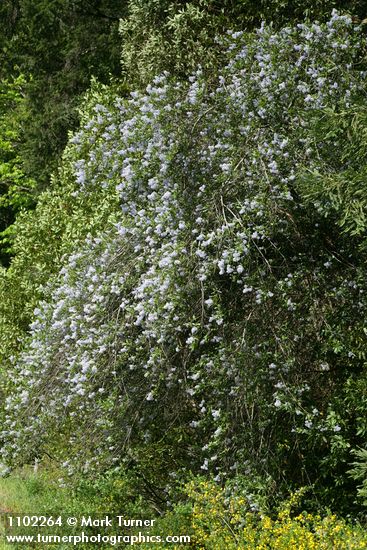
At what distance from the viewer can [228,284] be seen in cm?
878

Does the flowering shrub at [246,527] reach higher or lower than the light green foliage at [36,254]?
higher

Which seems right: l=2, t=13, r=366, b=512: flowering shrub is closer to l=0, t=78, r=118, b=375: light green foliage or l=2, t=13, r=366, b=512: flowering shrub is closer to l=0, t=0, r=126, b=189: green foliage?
l=0, t=78, r=118, b=375: light green foliage

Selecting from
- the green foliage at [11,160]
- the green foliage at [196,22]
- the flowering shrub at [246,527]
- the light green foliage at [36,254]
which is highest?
the green foliage at [196,22]

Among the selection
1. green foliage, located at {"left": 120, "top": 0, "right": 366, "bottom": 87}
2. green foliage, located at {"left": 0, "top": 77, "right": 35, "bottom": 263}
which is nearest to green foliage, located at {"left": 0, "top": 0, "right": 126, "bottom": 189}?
green foliage, located at {"left": 0, "top": 77, "right": 35, "bottom": 263}

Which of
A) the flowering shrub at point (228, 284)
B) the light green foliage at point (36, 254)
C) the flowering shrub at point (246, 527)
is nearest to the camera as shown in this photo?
the flowering shrub at point (246, 527)

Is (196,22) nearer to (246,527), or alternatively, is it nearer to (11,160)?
(246,527)

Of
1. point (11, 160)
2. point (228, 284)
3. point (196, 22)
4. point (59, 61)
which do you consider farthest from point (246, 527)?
point (11, 160)

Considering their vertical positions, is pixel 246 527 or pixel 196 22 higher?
pixel 196 22

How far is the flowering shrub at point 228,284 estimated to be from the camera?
27.0ft

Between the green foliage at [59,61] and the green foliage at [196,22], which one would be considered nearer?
the green foliage at [196,22]

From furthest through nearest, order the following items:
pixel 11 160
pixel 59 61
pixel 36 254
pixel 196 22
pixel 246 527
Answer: pixel 11 160 → pixel 59 61 → pixel 36 254 → pixel 196 22 → pixel 246 527

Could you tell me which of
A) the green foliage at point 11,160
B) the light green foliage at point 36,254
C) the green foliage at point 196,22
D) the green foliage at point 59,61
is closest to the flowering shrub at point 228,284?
the green foliage at point 196,22

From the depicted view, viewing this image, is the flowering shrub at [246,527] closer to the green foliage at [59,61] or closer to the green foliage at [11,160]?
the green foliage at [59,61]

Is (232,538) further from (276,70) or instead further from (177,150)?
(276,70)
